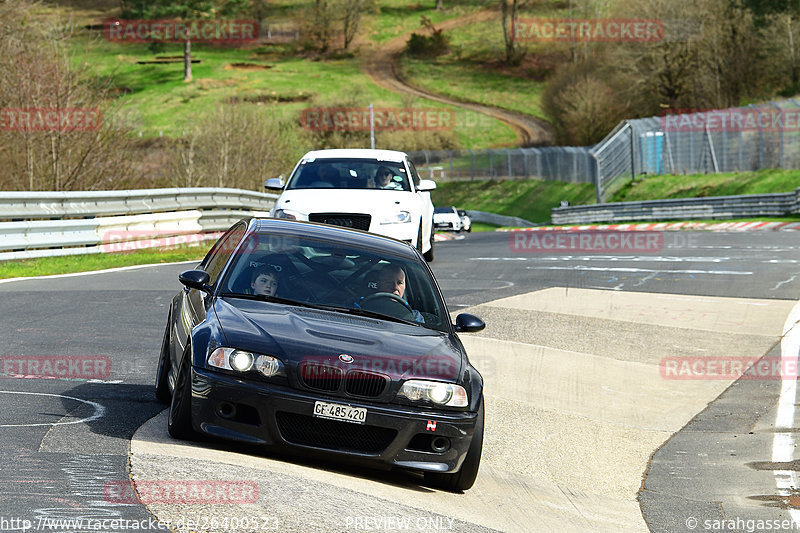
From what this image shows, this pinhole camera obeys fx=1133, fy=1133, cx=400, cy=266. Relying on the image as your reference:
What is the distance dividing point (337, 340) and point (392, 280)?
1.19 metres

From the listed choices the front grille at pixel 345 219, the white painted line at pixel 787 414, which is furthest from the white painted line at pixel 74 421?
the front grille at pixel 345 219

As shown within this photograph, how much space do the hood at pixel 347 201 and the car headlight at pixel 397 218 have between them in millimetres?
55

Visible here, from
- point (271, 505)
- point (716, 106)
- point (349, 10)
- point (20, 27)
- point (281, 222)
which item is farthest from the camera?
point (349, 10)

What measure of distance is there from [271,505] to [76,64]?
2143 centimetres

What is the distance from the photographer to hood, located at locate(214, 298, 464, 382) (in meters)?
6.35

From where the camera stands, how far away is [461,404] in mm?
6547

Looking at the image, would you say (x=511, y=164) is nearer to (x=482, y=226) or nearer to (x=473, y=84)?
(x=482, y=226)

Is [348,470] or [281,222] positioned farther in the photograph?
[281,222]

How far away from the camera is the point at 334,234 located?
317 inches

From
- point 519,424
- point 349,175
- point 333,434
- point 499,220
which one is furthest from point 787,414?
point 499,220

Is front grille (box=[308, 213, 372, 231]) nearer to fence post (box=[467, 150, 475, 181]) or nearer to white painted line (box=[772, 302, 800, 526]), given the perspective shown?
white painted line (box=[772, 302, 800, 526])

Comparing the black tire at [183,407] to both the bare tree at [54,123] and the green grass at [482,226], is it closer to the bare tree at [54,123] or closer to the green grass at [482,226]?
the bare tree at [54,123]

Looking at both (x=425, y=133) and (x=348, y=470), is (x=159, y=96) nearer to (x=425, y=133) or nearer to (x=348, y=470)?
(x=425, y=133)

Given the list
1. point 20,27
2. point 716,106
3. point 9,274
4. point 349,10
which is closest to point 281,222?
point 9,274
